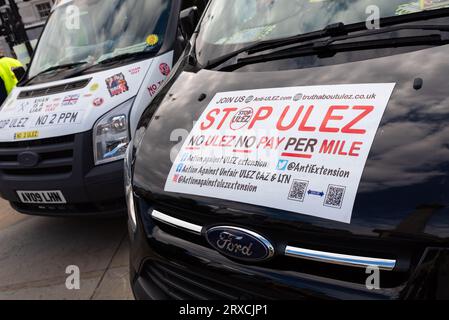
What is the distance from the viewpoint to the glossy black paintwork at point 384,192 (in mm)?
1174

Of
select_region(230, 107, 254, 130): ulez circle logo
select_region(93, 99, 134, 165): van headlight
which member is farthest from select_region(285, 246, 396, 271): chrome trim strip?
select_region(93, 99, 134, 165): van headlight

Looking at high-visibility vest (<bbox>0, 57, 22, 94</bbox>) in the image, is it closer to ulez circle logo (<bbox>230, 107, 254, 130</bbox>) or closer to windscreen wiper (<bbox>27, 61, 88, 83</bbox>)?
windscreen wiper (<bbox>27, 61, 88, 83</bbox>)

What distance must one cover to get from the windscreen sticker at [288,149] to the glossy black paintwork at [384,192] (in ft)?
0.12

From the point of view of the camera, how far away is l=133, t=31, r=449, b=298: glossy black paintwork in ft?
3.85

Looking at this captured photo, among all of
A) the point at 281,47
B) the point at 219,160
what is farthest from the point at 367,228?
the point at 281,47

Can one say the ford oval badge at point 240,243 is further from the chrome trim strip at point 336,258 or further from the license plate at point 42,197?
the license plate at point 42,197

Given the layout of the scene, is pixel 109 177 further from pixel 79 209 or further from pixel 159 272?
pixel 159 272

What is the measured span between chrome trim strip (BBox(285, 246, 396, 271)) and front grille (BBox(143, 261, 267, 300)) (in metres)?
0.21

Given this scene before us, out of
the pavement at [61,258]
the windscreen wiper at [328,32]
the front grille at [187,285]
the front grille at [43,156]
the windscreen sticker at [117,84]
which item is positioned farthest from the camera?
the windscreen sticker at [117,84]

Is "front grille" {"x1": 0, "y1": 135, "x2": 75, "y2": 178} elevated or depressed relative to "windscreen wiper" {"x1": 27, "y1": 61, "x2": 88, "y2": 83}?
depressed

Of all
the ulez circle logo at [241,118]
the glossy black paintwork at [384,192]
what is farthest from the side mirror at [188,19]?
the ulez circle logo at [241,118]

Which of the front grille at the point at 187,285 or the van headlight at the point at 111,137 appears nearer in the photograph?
the front grille at the point at 187,285

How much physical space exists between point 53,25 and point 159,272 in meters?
3.55

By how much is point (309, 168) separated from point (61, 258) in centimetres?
264
